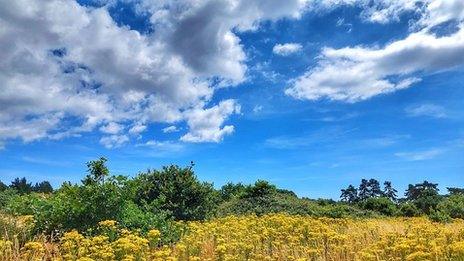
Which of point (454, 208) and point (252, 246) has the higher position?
point (454, 208)

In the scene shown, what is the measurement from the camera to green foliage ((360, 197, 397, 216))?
107ft

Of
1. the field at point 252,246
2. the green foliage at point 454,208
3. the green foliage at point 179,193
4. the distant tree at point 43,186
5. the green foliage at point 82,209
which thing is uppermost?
the distant tree at point 43,186

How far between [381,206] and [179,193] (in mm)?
19189

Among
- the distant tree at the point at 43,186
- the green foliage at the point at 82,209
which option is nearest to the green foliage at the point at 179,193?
the green foliage at the point at 82,209

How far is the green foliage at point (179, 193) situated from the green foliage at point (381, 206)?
1761 centimetres

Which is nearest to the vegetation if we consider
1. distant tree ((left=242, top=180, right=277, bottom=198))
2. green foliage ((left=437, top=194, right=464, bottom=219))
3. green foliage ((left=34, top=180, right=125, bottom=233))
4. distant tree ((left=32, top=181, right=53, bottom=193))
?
green foliage ((left=34, top=180, right=125, bottom=233))

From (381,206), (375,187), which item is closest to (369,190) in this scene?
(375,187)

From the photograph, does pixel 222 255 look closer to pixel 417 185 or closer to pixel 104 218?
pixel 104 218

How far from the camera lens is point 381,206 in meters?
33.0

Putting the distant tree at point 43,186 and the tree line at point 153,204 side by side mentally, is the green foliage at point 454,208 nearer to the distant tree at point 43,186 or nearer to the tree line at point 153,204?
the tree line at point 153,204

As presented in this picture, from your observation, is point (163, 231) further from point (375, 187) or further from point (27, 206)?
point (375, 187)

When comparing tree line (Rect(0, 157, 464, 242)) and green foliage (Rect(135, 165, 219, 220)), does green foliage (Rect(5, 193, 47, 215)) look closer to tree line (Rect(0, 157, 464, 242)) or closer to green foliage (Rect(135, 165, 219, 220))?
tree line (Rect(0, 157, 464, 242))

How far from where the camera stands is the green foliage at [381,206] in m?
32.5

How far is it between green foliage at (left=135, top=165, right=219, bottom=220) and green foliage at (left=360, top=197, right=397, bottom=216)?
17.6 metres
